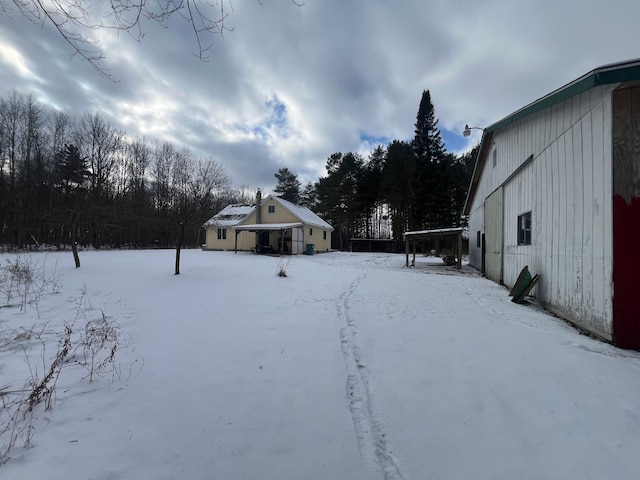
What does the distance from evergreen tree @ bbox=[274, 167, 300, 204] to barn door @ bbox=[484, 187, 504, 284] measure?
31.4 m

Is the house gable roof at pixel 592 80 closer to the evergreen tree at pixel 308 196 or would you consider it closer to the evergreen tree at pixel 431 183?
the evergreen tree at pixel 431 183

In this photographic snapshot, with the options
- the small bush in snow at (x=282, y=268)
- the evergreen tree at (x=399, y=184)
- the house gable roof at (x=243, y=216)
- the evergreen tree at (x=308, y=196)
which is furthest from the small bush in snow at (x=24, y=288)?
the evergreen tree at (x=308, y=196)

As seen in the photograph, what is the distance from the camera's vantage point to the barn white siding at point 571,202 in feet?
15.1

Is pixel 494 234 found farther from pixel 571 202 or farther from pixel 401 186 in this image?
pixel 401 186

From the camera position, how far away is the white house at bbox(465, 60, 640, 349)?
430 cm

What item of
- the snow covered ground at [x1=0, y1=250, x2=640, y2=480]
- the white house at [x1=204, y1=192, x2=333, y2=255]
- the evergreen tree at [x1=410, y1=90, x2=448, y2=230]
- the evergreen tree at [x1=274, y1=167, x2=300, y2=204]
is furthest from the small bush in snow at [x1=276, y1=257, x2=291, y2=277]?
the evergreen tree at [x1=274, y1=167, x2=300, y2=204]

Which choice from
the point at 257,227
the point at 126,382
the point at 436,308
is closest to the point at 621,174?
the point at 436,308

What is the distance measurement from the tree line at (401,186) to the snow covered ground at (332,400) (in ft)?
89.6

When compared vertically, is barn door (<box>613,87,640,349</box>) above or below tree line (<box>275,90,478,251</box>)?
below

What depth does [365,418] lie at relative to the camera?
2.58 metres

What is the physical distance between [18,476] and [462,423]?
3187 millimetres

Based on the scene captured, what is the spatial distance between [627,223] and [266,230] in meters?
23.0

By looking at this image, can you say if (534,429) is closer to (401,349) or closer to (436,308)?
(401,349)

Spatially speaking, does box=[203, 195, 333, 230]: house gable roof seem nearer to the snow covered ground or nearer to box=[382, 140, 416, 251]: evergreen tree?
box=[382, 140, 416, 251]: evergreen tree
